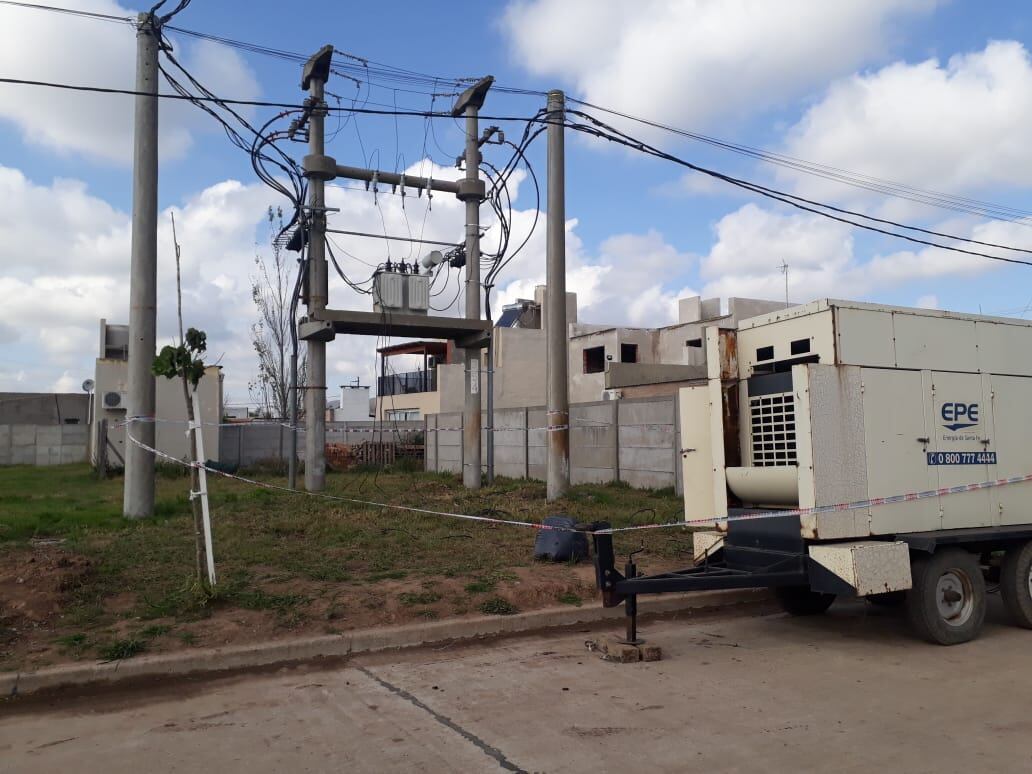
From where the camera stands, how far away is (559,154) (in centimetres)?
1533

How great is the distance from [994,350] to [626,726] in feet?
18.5

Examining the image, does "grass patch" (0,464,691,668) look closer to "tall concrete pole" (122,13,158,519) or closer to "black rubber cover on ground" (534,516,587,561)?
"black rubber cover on ground" (534,516,587,561)

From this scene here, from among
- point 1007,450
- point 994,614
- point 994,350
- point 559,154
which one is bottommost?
point 994,614

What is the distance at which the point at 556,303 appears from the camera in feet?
50.0

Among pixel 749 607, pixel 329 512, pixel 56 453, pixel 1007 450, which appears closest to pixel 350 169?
pixel 329 512

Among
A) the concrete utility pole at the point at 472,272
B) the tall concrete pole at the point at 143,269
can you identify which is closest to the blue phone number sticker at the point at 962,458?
the tall concrete pole at the point at 143,269

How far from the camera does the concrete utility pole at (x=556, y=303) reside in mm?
15094

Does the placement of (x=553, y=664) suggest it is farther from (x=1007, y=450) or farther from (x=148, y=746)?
(x=1007, y=450)

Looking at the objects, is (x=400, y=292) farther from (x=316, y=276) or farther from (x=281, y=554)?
(x=281, y=554)

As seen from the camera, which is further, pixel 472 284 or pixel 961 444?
A: pixel 472 284

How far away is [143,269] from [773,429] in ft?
32.7

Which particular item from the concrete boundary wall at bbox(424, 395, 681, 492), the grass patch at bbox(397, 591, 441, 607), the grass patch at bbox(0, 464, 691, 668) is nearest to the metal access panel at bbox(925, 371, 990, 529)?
the grass patch at bbox(0, 464, 691, 668)

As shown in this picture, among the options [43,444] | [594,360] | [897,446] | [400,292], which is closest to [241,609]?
[897,446]

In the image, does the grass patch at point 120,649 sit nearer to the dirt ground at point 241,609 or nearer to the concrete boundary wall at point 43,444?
the dirt ground at point 241,609
